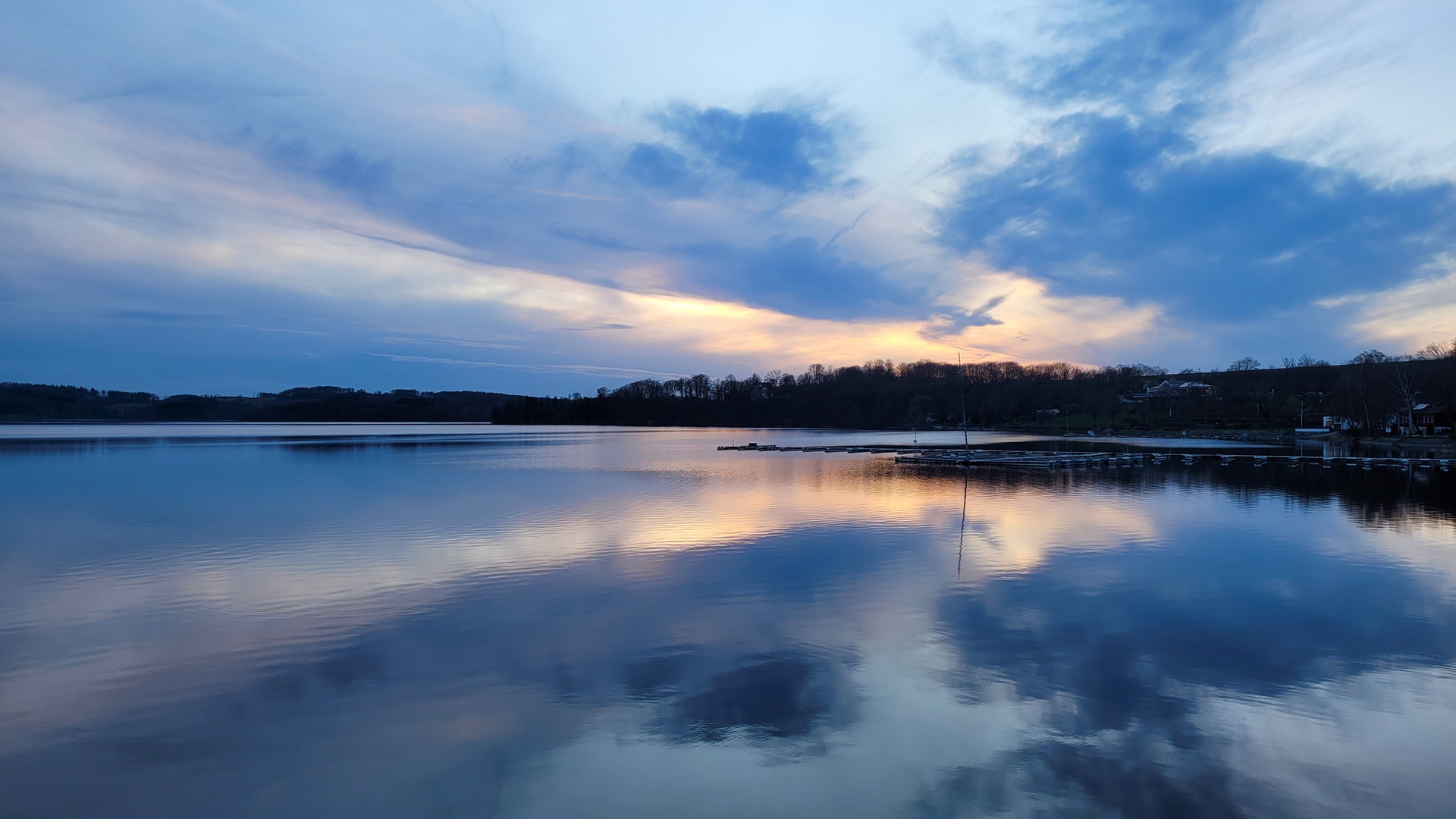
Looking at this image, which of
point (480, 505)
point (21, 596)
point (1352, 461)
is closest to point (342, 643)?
point (21, 596)

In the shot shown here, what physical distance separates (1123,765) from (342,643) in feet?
23.0

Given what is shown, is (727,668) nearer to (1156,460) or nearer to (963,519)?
(963,519)

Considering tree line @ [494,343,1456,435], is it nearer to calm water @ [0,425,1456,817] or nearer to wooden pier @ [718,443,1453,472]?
wooden pier @ [718,443,1453,472]

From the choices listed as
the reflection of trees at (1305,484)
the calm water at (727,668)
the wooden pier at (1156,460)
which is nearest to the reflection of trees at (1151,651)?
the calm water at (727,668)

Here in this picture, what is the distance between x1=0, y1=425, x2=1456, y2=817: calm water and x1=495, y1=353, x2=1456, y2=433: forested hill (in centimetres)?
5317

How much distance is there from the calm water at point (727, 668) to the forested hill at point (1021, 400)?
5317cm

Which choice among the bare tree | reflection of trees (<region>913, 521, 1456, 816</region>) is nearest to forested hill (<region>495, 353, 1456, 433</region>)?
the bare tree

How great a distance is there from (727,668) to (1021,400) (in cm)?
11599

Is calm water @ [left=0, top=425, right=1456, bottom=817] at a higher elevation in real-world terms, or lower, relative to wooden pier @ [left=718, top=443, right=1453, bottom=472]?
lower

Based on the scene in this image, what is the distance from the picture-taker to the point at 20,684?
6711mm

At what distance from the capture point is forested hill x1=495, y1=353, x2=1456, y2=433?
56.4 m

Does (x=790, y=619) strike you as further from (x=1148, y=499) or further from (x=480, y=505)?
(x=1148, y=499)

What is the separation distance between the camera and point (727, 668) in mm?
7078

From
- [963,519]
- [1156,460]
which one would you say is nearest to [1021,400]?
[1156,460]
